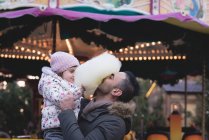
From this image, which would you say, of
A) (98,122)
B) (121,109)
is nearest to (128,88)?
(121,109)

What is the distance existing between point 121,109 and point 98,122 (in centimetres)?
17

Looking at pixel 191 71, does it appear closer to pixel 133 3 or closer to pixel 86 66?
pixel 133 3

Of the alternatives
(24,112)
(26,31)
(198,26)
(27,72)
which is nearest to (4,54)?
(27,72)

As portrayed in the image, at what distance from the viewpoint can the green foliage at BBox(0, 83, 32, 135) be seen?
24.6 metres

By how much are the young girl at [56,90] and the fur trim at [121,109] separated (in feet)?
0.78

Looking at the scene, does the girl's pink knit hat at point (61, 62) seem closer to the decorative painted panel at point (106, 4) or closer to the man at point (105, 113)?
the man at point (105, 113)

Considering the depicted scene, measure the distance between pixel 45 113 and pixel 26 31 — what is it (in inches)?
262

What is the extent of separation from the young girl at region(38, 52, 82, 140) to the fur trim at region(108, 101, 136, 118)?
239 mm

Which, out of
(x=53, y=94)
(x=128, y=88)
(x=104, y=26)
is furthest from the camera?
(x=104, y=26)

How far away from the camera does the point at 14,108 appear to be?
27594 mm

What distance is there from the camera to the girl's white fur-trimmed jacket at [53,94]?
10.0 feet

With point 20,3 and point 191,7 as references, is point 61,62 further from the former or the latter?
point 191,7

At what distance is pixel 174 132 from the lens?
1245 cm

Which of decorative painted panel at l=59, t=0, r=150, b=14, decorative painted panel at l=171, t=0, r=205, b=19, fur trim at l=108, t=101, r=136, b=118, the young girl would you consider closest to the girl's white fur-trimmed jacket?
the young girl
